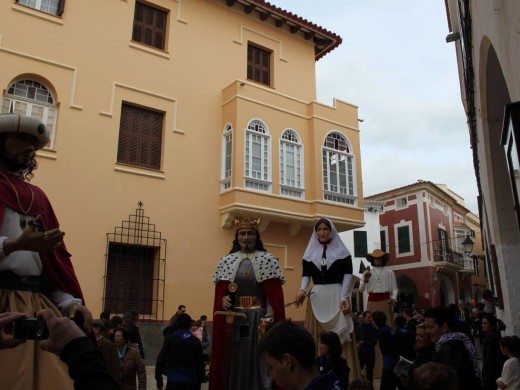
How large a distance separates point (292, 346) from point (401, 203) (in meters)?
34.5

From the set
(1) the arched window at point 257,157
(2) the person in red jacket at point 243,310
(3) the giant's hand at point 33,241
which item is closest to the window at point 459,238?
(1) the arched window at point 257,157

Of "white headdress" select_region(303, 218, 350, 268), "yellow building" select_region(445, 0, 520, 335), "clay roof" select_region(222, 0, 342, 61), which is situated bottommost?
"white headdress" select_region(303, 218, 350, 268)

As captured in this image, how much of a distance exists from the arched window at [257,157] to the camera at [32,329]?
45.5ft

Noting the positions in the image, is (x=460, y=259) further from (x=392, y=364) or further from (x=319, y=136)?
(x=392, y=364)

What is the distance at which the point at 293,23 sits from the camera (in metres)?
18.5

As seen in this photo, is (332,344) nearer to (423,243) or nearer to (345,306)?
(345,306)

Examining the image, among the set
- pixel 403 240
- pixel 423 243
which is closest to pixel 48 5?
pixel 423 243

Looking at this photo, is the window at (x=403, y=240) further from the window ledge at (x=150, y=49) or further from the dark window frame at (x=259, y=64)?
the window ledge at (x=150, y=49)

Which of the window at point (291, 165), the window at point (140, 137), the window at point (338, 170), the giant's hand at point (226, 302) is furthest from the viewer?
the window at point (338, 170)

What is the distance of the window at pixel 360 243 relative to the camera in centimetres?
Answer: 2933

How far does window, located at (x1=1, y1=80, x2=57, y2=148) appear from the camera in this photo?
12.9 metres

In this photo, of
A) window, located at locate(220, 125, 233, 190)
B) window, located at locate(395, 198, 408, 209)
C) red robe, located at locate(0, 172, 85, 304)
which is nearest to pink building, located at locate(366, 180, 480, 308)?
window, located at locate(395, 198, 408, 209)

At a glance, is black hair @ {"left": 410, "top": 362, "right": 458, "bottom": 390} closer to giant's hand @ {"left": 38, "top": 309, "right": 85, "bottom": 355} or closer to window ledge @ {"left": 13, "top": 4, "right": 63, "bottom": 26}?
giant's hand @ {"left": 38, "top": 309, "right": 85, "bottom": 355}

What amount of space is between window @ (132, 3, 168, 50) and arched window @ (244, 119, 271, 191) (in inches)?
153
